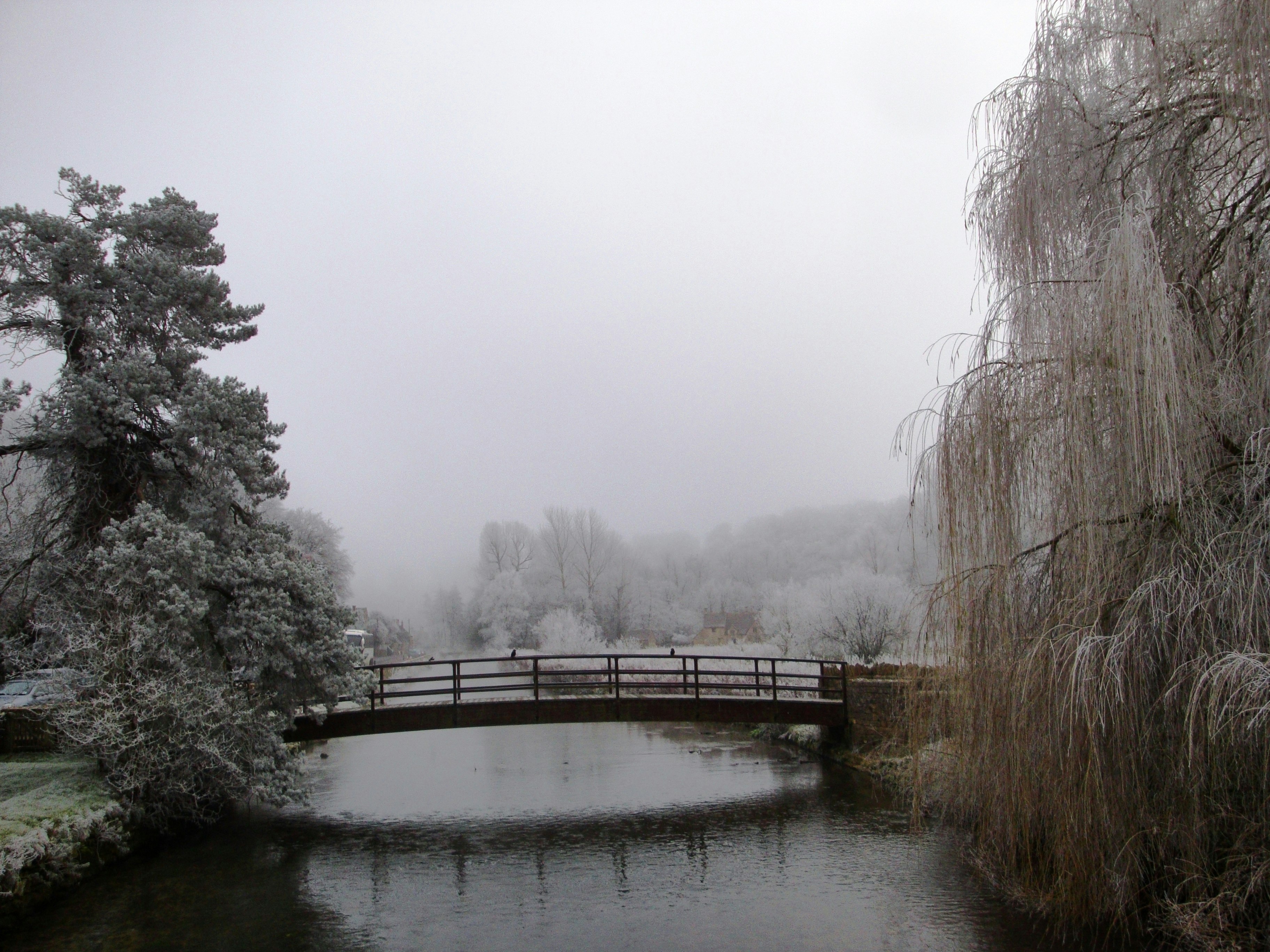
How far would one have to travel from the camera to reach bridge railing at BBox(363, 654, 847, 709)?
43.8 ft

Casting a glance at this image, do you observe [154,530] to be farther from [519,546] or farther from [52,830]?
[519,546]

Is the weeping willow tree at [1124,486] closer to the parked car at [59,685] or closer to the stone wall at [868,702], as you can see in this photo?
the stone wall at [868,702]

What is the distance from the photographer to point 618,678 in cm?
1365

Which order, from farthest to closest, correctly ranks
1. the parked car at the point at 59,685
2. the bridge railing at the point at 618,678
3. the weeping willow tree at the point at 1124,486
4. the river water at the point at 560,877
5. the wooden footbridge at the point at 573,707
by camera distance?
the bridge railing at the point at 618,678
the wooden footbridge at the point at 573,707
the parked car at the point at 59,685
the river water at the point at 560,877
the weeping willow tree at the point at 1124,486

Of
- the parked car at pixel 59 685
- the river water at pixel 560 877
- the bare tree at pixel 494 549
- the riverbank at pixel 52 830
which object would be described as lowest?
the river water at pixel 560 877

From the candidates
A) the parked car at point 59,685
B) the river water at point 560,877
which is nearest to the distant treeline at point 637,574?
the river water at point 560,877

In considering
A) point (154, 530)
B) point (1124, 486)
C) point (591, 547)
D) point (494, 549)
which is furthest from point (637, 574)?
point (1124, 486)

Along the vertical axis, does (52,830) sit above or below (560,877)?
above

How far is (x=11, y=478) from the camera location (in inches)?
448

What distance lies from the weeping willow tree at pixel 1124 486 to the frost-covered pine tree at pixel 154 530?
835 centimetres

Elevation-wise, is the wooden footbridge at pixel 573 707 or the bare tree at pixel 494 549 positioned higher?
the bare tree at pixel 494 549

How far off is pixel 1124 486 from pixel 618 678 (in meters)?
9.56

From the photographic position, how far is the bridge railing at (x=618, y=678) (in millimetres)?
13336

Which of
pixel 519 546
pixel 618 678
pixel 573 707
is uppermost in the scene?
pixel 519 546
